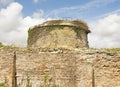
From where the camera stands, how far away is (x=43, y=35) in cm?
2258

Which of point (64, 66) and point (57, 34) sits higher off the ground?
point (57, 34)

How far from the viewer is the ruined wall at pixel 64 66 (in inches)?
670

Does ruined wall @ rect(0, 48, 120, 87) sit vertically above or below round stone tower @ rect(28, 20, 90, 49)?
below

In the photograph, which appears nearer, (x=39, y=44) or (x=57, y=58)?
(x=57, y=58)

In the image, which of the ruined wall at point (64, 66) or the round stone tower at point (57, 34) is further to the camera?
the round stone tower at point (57, 34)

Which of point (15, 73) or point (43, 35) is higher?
point (43, 35)

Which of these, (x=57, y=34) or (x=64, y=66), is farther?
(x=57, y=34)

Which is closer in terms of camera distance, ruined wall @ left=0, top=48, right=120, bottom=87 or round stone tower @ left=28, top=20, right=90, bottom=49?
ruined wall @ left=0, top=48, right=120, bottom=87

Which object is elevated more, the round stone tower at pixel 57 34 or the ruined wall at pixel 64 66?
the round stone tower at pixel 57 34

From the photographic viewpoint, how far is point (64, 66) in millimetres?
17219

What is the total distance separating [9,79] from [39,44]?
6.08 meters

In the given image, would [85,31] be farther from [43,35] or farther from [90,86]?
[90,86]

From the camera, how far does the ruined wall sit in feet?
55.8

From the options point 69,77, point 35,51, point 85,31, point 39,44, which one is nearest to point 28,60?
point 35,51
